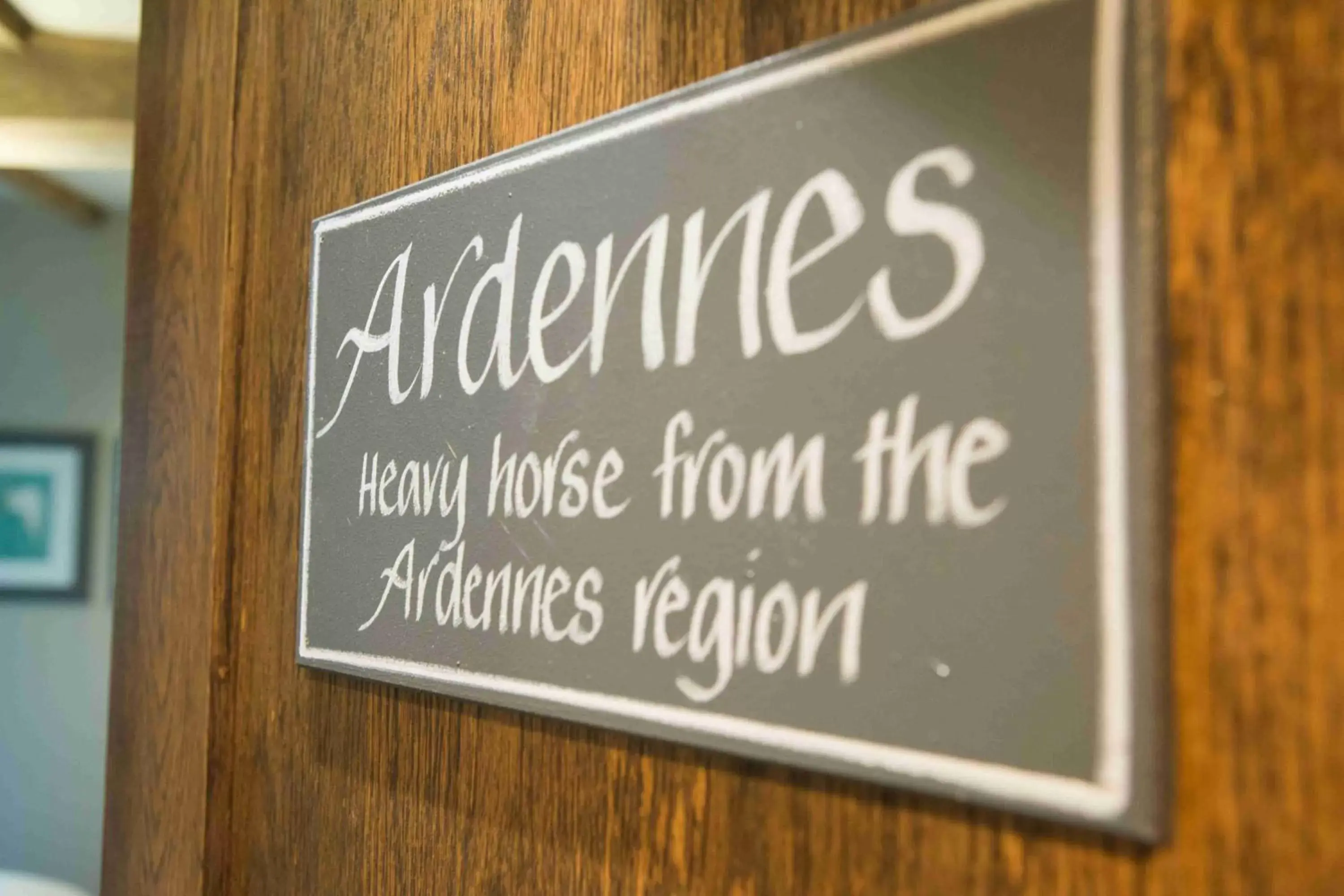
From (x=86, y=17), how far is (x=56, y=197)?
1029 millimetres

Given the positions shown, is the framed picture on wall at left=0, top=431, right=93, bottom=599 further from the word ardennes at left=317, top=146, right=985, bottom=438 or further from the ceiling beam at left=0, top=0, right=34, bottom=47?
the word ardennes at left=317, top=146, right=985, bottom=438

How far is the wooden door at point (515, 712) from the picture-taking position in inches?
11.4

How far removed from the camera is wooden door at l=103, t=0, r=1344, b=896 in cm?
29

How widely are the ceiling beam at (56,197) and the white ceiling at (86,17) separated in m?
0.71

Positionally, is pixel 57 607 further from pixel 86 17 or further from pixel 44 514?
pixel 86 17

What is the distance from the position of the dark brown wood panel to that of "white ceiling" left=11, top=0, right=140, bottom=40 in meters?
0.76

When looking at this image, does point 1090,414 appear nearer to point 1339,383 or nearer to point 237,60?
point 1339,383

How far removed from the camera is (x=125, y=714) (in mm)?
724

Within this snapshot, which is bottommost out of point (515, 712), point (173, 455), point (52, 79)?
point (515, 712)

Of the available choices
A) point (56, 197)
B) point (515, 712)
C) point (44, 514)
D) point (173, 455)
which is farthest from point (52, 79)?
point (515, 712)

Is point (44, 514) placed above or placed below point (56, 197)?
below

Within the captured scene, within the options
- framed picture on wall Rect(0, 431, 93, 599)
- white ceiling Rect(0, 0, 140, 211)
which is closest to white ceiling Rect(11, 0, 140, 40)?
white ceiling Rect(0, 0, 140, 211)

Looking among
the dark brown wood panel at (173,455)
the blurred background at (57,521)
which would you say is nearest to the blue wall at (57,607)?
the blurred background at (57,521)

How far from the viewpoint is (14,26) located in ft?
4.49
